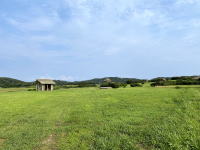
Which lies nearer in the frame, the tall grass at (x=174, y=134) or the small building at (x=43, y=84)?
the tall grass at (x=174, y=134)

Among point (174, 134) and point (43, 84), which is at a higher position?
point (43, 84)

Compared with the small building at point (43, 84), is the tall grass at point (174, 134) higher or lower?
lower

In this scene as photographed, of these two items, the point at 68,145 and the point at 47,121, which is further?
the point at 47,121

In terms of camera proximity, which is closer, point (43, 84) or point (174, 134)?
point (174, 134)

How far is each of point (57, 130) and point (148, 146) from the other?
3207 mm

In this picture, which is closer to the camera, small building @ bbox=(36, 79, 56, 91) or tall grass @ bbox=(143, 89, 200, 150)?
tall grass @ bbox=(143, 89, 200, 150)

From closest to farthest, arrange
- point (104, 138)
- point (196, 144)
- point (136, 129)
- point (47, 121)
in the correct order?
point (196, 144) → point (104, 138) → point (136, 129) → point (47, 121)

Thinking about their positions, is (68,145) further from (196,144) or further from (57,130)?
(196,144)

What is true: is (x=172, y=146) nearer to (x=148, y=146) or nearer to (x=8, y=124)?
(x=148, y=146)

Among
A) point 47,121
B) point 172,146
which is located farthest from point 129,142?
point 47,121

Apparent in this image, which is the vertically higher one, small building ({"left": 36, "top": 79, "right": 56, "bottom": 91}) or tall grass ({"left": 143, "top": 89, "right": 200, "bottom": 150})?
small building ({"left": 36, "top": 79, "right": 56, "bottom": 91})

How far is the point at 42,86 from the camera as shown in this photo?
39.4 metres

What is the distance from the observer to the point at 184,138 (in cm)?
505

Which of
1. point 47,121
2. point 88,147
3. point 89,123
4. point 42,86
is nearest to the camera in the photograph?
point 88,147
